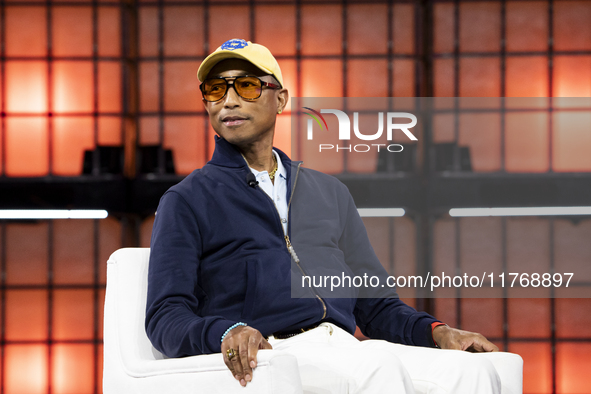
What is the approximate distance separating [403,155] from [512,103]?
0.66 m

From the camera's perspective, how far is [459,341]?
1307 mm

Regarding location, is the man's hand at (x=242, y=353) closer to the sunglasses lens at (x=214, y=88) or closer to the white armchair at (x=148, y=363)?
the white armchair at (x=148, y=363)

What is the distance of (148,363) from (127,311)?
22 cm

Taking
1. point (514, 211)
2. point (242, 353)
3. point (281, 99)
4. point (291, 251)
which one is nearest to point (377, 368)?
point (242, 353)

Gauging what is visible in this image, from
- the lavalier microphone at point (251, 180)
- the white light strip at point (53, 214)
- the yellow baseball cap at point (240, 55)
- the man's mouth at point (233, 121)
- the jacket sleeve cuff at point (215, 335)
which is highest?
the yellow baseball cap at point (240, 55)

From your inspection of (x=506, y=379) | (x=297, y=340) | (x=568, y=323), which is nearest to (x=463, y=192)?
(x=568, y=323)

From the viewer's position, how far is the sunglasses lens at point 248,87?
133 cm

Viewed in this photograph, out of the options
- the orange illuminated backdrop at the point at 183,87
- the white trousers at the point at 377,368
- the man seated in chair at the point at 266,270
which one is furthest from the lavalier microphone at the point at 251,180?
the orange illuminated backdrop at the point at 183,87

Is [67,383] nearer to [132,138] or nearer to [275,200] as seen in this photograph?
[132,138]

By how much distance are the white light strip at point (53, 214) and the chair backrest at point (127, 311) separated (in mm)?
1500

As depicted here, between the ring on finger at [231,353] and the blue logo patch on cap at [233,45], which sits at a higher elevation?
the blue logo patch on cap at [233,45]

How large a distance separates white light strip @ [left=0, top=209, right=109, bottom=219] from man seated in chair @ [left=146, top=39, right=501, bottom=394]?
5.42ft

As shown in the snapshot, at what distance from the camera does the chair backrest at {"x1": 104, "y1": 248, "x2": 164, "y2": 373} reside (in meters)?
1.23

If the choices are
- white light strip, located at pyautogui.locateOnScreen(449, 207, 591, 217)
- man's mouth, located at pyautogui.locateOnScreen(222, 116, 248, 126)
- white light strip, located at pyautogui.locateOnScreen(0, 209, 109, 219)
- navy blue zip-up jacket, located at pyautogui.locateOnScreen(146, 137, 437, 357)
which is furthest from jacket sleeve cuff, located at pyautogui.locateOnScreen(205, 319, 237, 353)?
white light strip, located at pyautogui.locateOnScreen(0, 209, 109, 219)
